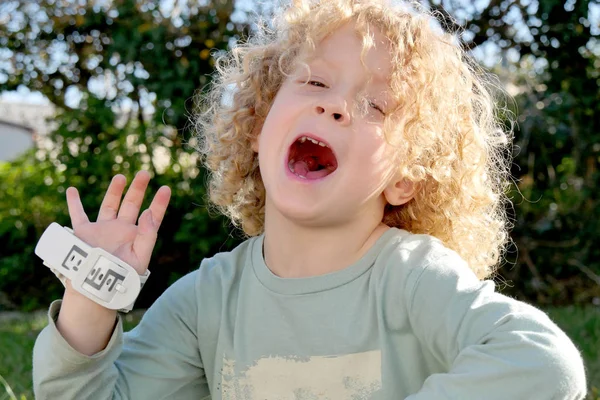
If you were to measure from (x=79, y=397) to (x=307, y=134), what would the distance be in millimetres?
812

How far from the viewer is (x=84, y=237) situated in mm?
1911

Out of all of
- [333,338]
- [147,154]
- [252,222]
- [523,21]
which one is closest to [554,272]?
[523,21]

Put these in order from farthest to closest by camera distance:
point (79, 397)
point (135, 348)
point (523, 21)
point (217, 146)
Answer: point (523, 21) → point (217, 146) → point (135, 348) → point (79, 397)

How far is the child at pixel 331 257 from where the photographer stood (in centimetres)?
184

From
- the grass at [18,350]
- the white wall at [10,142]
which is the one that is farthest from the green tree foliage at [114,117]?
the white wall at [10,142]

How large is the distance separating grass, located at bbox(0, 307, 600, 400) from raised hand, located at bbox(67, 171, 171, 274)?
864 mm

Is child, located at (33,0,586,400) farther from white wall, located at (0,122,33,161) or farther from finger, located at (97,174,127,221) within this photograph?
white wall, located at (0,122,33,161)

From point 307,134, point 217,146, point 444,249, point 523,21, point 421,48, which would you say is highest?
point 421,48

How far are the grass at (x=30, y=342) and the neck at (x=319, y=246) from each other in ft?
3.52

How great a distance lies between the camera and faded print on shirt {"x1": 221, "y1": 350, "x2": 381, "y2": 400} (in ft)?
6.07

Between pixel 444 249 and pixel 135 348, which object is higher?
pixel 444 249

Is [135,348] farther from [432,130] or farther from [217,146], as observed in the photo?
[432,130]

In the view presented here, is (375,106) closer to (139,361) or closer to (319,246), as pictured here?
(319,246)

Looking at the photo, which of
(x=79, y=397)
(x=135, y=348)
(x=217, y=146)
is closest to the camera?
(x=79, y=397)
